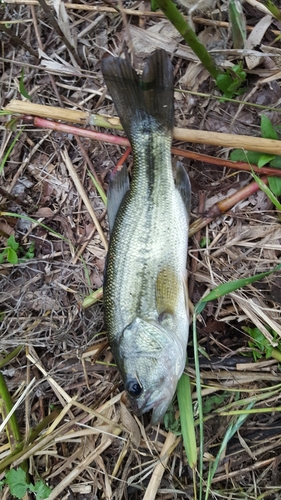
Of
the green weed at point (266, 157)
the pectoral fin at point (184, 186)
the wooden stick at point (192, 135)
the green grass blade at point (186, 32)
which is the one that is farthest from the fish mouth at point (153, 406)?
the green grass blade at point (186, 32)

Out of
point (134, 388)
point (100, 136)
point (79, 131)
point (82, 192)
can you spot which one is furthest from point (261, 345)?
point (79, 131)

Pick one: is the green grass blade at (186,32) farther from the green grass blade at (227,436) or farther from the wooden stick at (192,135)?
the green grass blade at (227,436)

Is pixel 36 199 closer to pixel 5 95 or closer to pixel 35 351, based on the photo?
pixel 5 95

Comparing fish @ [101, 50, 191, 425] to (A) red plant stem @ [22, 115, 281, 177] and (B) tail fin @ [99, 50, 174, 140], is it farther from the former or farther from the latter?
(A) red plant stem @ [22, 115, 281, 177]

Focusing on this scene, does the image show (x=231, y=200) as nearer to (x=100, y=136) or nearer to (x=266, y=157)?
(x=266, y=157)

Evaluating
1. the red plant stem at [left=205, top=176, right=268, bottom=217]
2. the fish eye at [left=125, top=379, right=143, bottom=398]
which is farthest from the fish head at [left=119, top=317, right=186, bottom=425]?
the red plant stem at [left=205, top=176, right=268, bottom=217]
